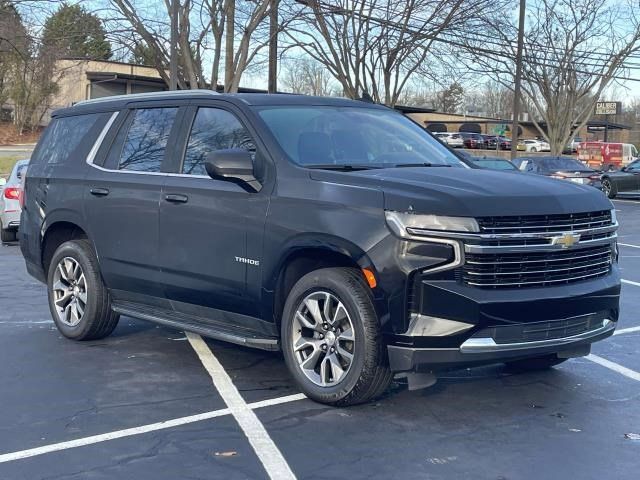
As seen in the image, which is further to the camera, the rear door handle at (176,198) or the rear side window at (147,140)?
the rear side window at (147,140)

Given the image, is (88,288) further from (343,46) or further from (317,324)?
(343,46)

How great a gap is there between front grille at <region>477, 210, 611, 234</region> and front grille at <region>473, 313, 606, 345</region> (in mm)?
536

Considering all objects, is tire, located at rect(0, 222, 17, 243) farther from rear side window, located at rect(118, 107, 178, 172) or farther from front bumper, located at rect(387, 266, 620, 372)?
front bumper, located at rect(387, 266, 620, 372)

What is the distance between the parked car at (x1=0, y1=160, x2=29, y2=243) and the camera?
14648mm

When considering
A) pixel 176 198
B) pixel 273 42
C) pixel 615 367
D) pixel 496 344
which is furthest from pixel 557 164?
pixel 496 344

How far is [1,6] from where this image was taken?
2688 centimetres

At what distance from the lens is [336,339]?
552 centimetres

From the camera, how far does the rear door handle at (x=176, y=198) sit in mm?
6359

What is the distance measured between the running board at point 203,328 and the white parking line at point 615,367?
251cm

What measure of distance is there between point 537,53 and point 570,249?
32133 millimetres

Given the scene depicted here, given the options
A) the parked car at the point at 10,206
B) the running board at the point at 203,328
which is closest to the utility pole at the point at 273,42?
the parked car at the point at 10,206

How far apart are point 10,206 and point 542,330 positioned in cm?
1135

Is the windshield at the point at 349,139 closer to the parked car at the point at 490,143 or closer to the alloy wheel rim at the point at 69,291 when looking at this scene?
the alloy wheel rim at the point at 69,291

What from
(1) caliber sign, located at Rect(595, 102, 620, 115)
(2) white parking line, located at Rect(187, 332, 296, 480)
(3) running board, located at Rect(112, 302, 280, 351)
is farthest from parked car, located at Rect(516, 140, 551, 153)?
(2) white parking line, located at Rect(187, 332, 296, 480)
